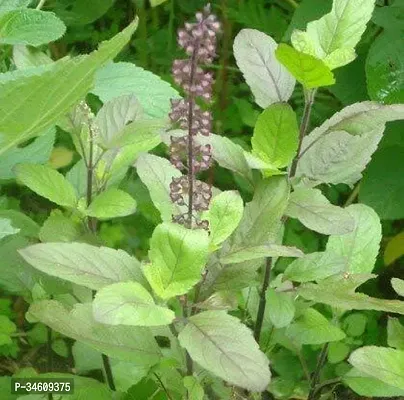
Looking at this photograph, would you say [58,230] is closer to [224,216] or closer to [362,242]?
[224,216]

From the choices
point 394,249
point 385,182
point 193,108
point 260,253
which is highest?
point 193,108

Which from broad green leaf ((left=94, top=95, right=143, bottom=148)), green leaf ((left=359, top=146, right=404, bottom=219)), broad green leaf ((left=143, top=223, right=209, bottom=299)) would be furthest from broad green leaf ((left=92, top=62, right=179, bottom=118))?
green leaf ((left=359, top=146, right=404, bottom=219))

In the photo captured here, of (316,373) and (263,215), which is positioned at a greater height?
(263,215)

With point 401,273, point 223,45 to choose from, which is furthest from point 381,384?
point 223,45

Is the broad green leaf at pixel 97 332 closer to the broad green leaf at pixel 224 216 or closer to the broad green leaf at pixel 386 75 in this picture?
the broad green leaf at pixel 224 216

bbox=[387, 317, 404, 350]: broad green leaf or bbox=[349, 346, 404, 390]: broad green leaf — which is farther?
bbox=[387, 317, 404, 350]: broad green leaf

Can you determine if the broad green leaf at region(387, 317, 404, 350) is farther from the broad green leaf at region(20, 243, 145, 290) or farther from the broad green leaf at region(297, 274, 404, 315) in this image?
the broad green leaf at region(20, 243, 145, 290)

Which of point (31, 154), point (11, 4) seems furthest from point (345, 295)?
point (11, 4)

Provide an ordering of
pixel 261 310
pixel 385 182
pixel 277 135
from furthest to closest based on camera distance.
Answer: pixel 385 182 → pixel 261 310 → pixel 277 135
